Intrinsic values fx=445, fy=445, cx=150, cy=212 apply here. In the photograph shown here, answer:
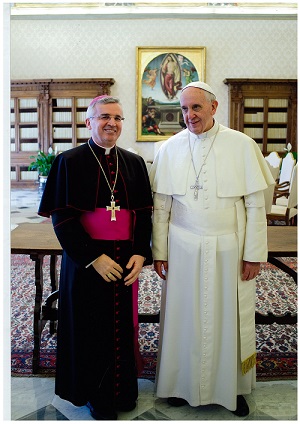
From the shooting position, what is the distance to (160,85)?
12258 millimetres

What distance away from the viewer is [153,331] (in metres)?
3.95

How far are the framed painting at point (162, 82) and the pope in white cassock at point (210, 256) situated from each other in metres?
9.88

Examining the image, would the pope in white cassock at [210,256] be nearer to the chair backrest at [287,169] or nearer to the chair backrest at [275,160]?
the chair backrest at [287,169]

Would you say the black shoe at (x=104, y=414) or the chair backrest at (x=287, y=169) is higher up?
the chair backrest at (x=287, y=169)

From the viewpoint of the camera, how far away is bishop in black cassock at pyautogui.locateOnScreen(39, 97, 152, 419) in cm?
248

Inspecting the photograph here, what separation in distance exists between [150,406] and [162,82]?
1066 cm

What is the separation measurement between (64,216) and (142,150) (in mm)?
10234

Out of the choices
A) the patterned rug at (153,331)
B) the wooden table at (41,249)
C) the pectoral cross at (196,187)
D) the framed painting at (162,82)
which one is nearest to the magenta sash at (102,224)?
the pectoral cross at (196,187)

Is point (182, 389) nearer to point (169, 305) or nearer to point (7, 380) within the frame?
point (169, 305)

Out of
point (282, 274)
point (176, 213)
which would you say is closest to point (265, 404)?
point (176, 213)

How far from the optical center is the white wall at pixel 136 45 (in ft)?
39.5

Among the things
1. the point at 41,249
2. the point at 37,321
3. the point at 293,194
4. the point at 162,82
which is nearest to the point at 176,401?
the point at 37,321
